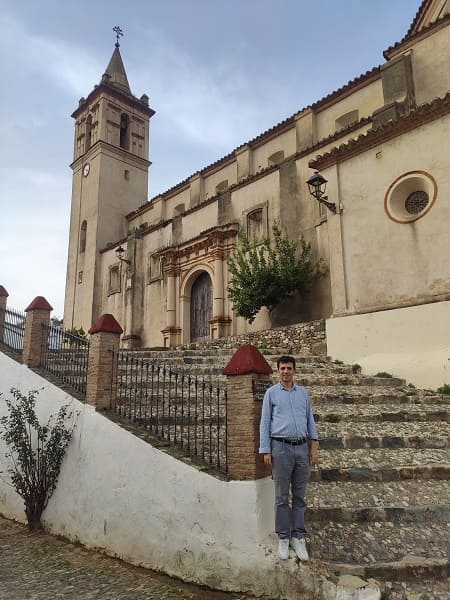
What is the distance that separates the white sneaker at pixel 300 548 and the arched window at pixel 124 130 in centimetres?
2448

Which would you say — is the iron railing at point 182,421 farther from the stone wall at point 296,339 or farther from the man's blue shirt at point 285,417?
the stone wall at point 296,339

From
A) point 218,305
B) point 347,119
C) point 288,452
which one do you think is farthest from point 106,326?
point 347,119

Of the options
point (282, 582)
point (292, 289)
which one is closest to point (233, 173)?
point (292, 289)

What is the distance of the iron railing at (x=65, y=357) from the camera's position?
292 inches

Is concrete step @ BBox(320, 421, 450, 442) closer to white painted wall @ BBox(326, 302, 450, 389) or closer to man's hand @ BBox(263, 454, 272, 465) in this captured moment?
white painted wall @ BBox(326, 302, 450, 389)

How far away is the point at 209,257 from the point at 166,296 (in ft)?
9.71

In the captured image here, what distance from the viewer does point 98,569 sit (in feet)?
16.4

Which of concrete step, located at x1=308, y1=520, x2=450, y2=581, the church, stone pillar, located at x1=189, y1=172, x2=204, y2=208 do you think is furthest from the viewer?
stone pillar, located at x1=189, y1=172, x2=204, y2=208

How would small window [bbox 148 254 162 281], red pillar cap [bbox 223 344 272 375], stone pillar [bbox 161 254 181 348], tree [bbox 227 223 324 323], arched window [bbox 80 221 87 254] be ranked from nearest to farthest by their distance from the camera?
1. red pillar cap [bbox 223 344 272 375]
2. tree [bbox 227 223 324 323]
3. stone pillar [bbox 161 254 181 348]
4. small window [bbox 148 254 162 281]
5. arched window [bbox 80 221 87 254]

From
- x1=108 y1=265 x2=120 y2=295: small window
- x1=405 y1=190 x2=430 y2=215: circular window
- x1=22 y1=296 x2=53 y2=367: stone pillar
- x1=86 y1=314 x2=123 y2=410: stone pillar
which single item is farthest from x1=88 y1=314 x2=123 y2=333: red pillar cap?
x1=108 y1=265 x2=120 y2=295: small window

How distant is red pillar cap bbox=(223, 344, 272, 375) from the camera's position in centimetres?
463

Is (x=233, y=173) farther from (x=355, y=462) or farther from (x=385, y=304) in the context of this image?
(x=355, y=462)

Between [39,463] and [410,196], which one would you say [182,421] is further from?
[410,196]

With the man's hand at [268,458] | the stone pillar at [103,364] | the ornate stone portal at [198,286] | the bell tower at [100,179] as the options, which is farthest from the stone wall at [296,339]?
the bell tower at [100,179]
